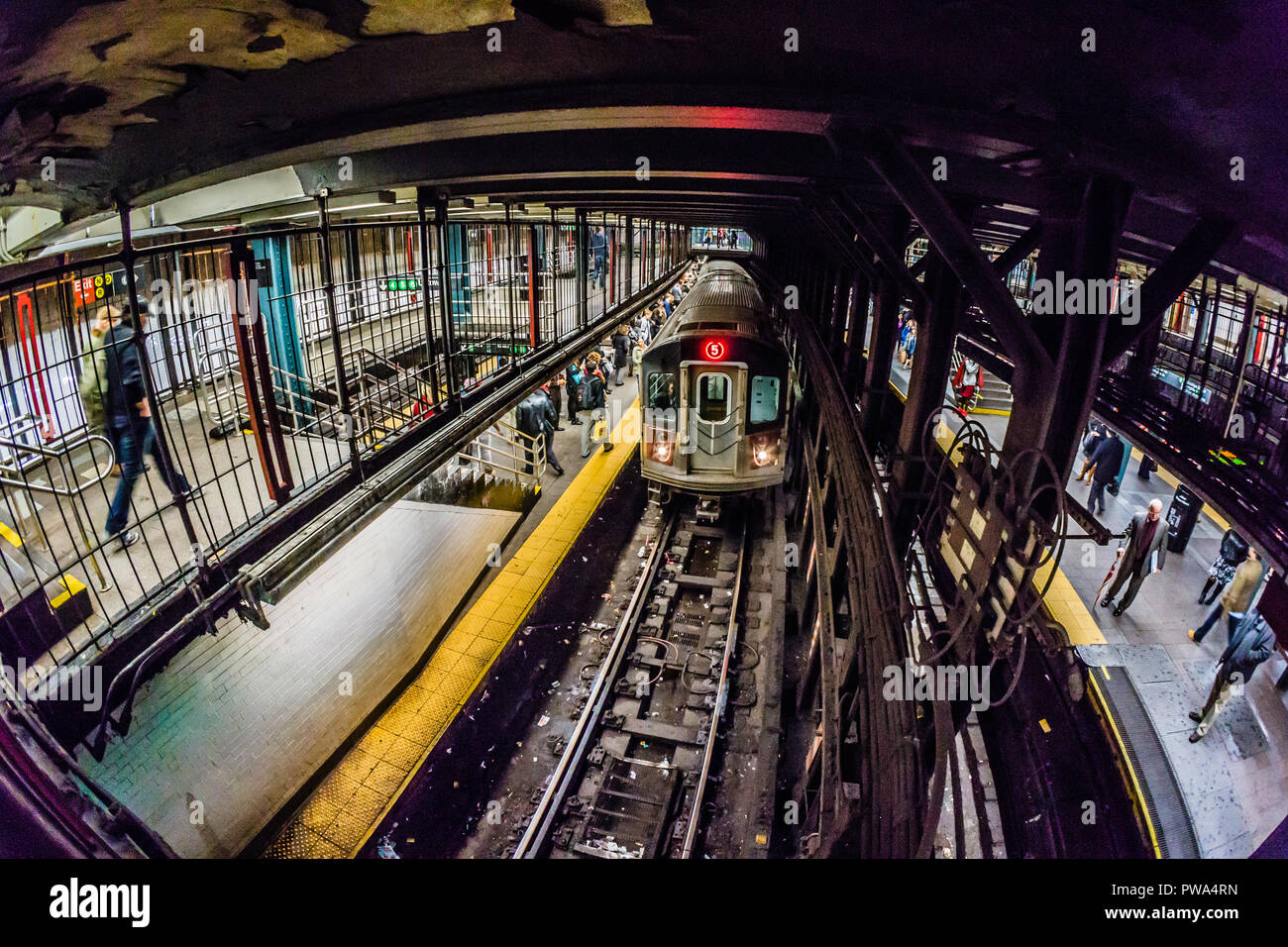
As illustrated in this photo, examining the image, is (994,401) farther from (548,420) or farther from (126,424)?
(126,424)

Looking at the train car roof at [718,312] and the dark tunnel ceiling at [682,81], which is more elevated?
the dark tunnel ceiling at [682,81]

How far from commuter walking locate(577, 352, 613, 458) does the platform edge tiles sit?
329cm

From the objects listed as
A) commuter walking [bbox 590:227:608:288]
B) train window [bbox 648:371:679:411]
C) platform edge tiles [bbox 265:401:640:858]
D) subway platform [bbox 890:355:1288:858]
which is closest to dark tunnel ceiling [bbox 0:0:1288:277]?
subway platform [bbox 890:355:1288:858]

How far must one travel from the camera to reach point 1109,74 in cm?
160

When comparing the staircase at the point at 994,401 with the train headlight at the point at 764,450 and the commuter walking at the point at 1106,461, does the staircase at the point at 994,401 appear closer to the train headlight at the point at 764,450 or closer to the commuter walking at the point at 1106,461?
the commuter walking at the point at 1106,461

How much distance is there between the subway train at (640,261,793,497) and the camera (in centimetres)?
929

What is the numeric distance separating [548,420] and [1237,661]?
10.5 m

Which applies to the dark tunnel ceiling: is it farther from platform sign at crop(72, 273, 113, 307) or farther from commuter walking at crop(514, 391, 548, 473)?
commuter walking at crop(514, 391, 548, 473)

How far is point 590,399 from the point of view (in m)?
14.2

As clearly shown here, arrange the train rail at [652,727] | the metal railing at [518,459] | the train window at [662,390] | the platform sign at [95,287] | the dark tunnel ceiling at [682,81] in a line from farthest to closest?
1. the metal railing at [518,459]
2. the train window at [662,390]
3. the train rail at [652,727]
4. the platform sign at [95,287]
5. the dark tunnel ceiling at [682,81]

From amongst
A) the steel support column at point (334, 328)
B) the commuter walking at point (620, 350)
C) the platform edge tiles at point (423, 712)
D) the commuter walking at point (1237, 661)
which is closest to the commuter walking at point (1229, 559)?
the commuter walking at point (1237, 661)

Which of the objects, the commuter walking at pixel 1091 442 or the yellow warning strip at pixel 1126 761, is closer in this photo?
the yellow warning strip at pixel 1126 761

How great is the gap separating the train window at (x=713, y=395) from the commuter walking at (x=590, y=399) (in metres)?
4.65

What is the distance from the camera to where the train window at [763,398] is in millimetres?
9391
